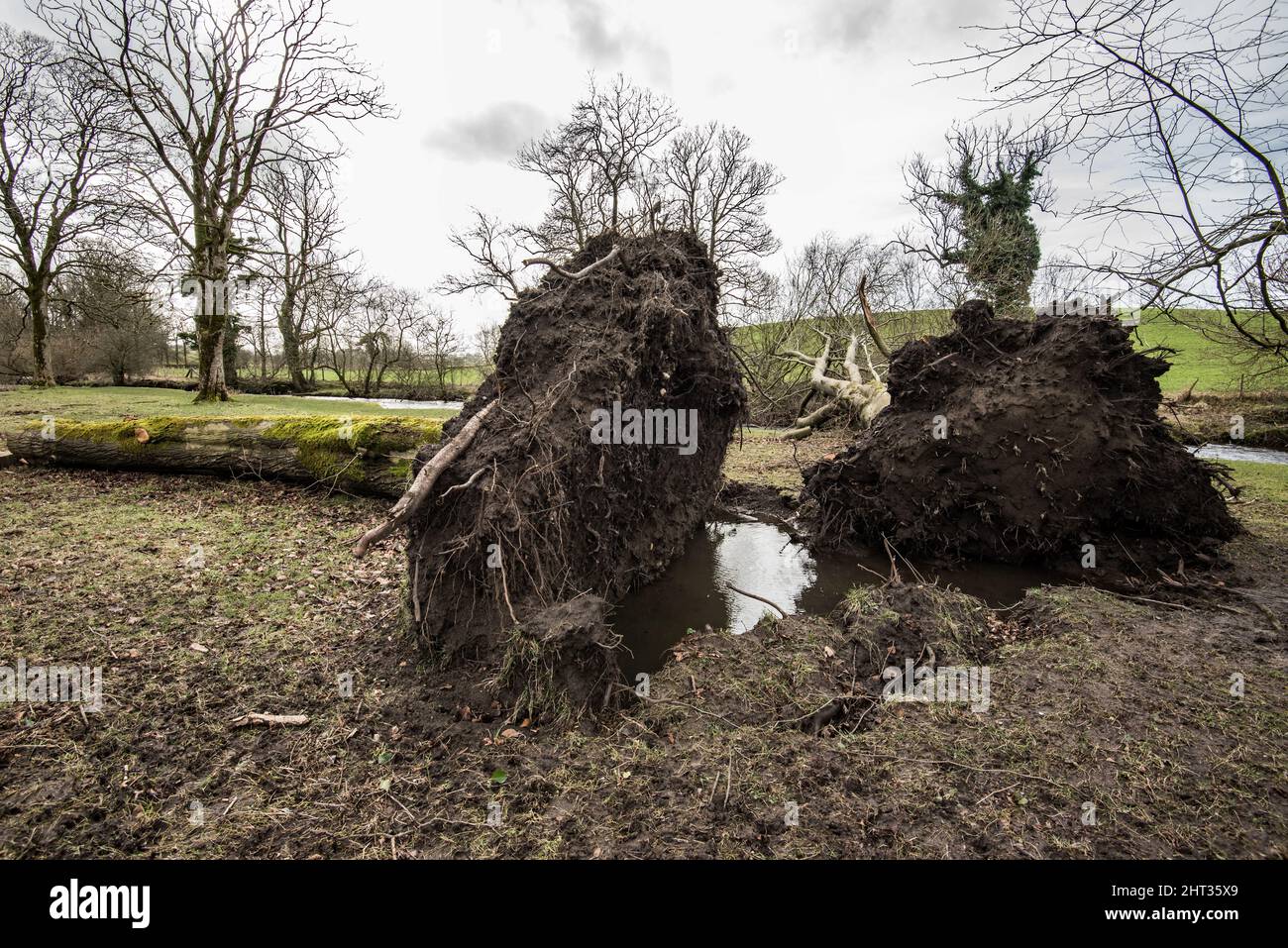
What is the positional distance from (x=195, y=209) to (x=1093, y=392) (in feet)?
80.4

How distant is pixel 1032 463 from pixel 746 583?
3837 millimetres

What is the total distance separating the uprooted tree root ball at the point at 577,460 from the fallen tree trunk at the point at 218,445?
3962 millimetres

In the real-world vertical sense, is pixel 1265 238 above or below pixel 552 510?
above

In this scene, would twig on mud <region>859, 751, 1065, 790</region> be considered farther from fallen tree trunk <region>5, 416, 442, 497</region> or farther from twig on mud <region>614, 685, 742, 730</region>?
fallen tree trunk <region>5, 416, 442, 497</region>

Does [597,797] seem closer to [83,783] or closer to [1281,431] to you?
[83,783]

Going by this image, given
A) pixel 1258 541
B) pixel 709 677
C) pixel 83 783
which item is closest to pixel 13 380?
pixel 83 783

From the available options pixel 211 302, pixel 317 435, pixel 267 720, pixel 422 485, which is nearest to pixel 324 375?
pixel 211 302

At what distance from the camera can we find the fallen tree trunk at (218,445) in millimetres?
8414

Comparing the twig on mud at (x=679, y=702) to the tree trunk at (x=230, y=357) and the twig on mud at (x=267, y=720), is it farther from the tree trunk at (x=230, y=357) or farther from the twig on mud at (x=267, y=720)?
the tree trunk at (x=230, y=357)

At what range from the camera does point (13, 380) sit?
25.1 meters

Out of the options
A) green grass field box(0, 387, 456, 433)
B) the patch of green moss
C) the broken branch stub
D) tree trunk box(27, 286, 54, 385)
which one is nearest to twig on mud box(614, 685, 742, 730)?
the patch of green moss

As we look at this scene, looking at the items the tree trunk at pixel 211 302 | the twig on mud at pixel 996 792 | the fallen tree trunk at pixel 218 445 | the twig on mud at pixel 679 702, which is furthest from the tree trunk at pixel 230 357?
the twig on mud at pixel 996 792
